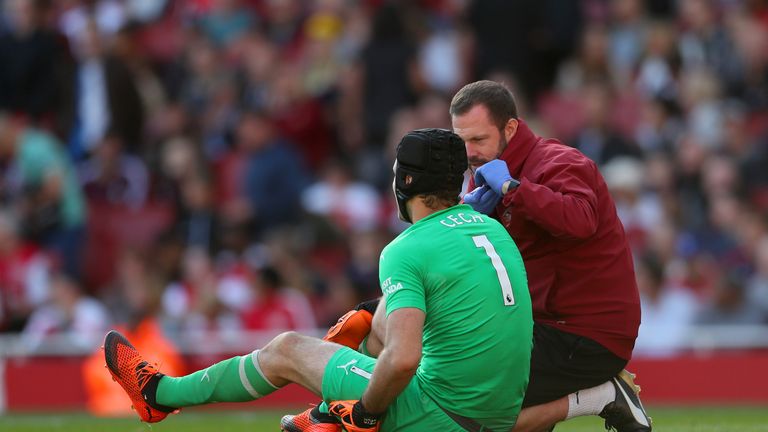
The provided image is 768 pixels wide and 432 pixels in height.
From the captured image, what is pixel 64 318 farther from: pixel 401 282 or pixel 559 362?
pixel 401 282

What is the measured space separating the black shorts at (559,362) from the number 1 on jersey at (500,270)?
0.90m

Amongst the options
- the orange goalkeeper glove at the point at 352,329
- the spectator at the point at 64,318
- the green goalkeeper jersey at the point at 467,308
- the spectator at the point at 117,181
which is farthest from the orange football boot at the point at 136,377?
the spectator at the point at 117,181

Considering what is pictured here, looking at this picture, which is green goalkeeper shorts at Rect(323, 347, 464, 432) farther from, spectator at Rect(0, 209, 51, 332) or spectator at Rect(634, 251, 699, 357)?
spectator at Rect(0, 209, 51, 332)

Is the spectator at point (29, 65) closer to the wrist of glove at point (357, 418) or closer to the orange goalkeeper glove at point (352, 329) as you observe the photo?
the orange goalkeeper glove at point (352, 329)

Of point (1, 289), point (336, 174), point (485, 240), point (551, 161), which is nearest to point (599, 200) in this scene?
point (551, 161)

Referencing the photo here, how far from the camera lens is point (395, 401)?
21.6ft

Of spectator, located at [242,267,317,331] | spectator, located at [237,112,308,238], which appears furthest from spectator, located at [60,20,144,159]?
spectator, located at [242,267,317,331]

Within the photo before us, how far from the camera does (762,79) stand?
1515 cm

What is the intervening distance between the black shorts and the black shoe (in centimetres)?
23

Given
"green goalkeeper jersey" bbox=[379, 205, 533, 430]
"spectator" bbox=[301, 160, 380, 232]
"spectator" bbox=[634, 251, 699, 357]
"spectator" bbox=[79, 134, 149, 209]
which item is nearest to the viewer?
"green goalkeeper jersey" bbox=[379, 205, 533, 430]

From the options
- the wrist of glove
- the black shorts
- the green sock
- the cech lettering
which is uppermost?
the cech lettering

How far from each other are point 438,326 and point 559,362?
1.18 meters

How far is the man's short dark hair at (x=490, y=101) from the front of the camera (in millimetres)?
7324

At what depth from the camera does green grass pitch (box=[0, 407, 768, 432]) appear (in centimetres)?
959
